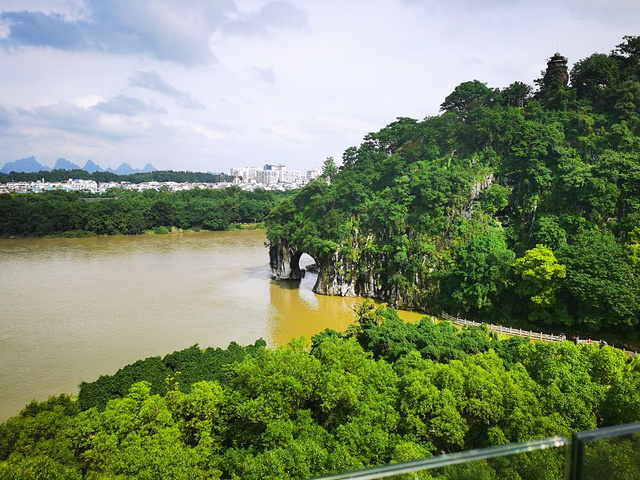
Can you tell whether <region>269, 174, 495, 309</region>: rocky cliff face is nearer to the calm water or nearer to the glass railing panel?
the calm water

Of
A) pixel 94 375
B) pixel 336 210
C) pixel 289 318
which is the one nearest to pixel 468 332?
pixel 289 318

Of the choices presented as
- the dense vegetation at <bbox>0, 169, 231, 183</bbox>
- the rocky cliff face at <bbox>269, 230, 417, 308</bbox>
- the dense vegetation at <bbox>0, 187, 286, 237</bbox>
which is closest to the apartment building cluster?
the dense vegetation at <bbox>0, 169, 231, 183</bbox>

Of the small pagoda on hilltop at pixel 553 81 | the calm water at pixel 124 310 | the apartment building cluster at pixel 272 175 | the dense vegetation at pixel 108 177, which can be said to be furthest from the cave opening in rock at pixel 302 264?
the apartment building cluster at pixel 272 175

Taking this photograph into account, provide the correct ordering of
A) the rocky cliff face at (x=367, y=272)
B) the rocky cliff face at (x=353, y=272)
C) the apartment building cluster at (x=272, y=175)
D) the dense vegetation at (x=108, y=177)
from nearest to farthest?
the rocky cliff face at (x=367, y=272), the rocky cliff face at (x=353, y=272), the dense vegetation at (x=108, y=177), the apartment building cluster at (x=272, y=175)

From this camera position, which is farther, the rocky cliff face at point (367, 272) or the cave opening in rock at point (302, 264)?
the cave opening in rock at point (302, 264)

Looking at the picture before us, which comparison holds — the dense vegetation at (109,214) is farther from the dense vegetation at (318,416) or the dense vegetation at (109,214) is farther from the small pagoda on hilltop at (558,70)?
the dense vegetation at (318,416)

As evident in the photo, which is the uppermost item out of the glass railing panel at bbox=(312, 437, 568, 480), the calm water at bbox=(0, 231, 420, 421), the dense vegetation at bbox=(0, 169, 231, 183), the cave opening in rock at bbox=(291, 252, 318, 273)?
the dense vegetation at bbox=(0, 169, 231, 183)

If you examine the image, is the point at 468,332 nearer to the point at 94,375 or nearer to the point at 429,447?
the point at 429,447

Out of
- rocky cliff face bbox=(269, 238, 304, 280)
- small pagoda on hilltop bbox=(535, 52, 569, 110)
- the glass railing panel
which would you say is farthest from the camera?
rocky cliff face bbox=(269, 238, 304, 280)
